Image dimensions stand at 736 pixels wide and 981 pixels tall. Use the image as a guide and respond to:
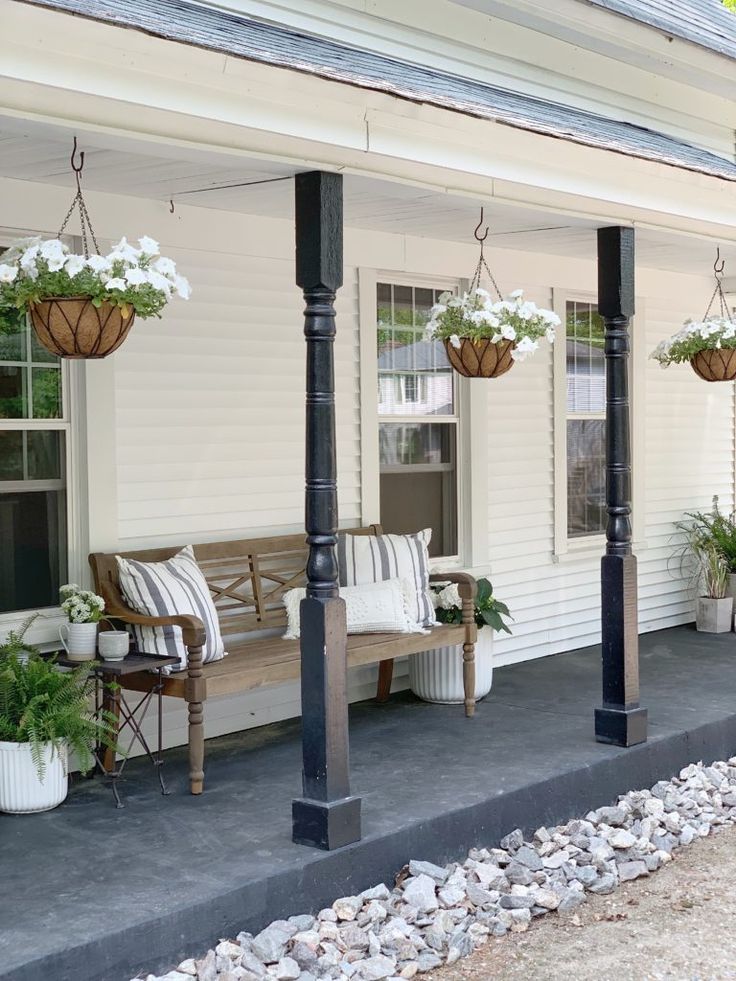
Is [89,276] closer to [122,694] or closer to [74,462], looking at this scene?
[74,462]

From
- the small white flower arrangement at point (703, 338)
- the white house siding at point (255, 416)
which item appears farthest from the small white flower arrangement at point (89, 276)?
the small white flower arrangement at point (703, 338)

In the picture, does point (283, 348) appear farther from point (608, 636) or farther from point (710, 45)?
point (710, 45)

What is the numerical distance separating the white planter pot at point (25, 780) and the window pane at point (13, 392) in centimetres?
140

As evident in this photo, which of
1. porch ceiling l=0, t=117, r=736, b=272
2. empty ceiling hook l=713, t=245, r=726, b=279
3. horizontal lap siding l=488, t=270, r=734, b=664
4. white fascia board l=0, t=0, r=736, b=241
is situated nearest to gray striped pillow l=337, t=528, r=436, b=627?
horizontal lap siding l=488, t=270, r=734, b=664

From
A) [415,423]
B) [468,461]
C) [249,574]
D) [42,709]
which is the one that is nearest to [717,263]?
[468,461]

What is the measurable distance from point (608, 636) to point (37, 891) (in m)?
3.01

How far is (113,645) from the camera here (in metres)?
4.92

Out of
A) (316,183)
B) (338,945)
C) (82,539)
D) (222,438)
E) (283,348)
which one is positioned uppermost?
(316,183)

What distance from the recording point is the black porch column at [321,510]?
441cm

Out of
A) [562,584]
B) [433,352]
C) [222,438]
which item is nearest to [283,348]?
[222,438]

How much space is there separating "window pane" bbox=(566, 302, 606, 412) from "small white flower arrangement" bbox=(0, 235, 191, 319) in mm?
4344

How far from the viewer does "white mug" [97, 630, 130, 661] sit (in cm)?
492

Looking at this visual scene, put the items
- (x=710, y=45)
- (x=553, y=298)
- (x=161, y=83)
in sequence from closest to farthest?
(x=161, y=83) < (x=553, y=298) < (x=710, y=45)

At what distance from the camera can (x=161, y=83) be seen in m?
3.78
